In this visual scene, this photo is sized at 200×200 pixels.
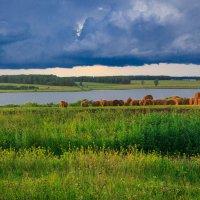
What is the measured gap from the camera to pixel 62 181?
31.1 feet

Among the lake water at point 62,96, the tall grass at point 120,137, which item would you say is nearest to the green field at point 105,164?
the tall grass at point 120,137

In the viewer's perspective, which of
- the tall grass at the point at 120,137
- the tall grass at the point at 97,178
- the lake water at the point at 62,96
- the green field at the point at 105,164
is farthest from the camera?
the lake water at the point at 62,96

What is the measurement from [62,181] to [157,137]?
7049mm

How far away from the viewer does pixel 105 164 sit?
11.2m

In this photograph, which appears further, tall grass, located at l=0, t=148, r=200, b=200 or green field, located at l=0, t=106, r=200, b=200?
green field, located at l=0, t=106, r=200, b=200

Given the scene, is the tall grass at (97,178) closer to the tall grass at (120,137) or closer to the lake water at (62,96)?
the tall grass at (120,137)

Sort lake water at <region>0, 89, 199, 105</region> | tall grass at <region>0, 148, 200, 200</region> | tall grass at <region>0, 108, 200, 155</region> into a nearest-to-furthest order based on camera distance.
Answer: tall grass at <region>0, 148, 200, 200</region> → tall grass at <region>0, 108, 200, 155</region> → lake water at <region>0, 89, 199, 105</region>

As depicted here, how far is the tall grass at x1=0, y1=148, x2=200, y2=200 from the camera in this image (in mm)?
8617

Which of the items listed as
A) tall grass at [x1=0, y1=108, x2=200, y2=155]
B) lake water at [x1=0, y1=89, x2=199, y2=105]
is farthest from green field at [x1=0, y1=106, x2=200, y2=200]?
lake water at [x1=0, y1=89, x2=199, y2=105]

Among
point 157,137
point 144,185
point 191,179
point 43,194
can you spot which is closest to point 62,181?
point 43,194

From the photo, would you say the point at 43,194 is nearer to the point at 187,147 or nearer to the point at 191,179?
the point at 191,179

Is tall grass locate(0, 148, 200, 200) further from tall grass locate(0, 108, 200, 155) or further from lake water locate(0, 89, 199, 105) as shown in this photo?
lake water locate(0, 89, 199, 105)

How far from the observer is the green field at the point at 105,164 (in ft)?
28.8

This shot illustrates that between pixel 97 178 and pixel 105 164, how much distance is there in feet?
4.77
